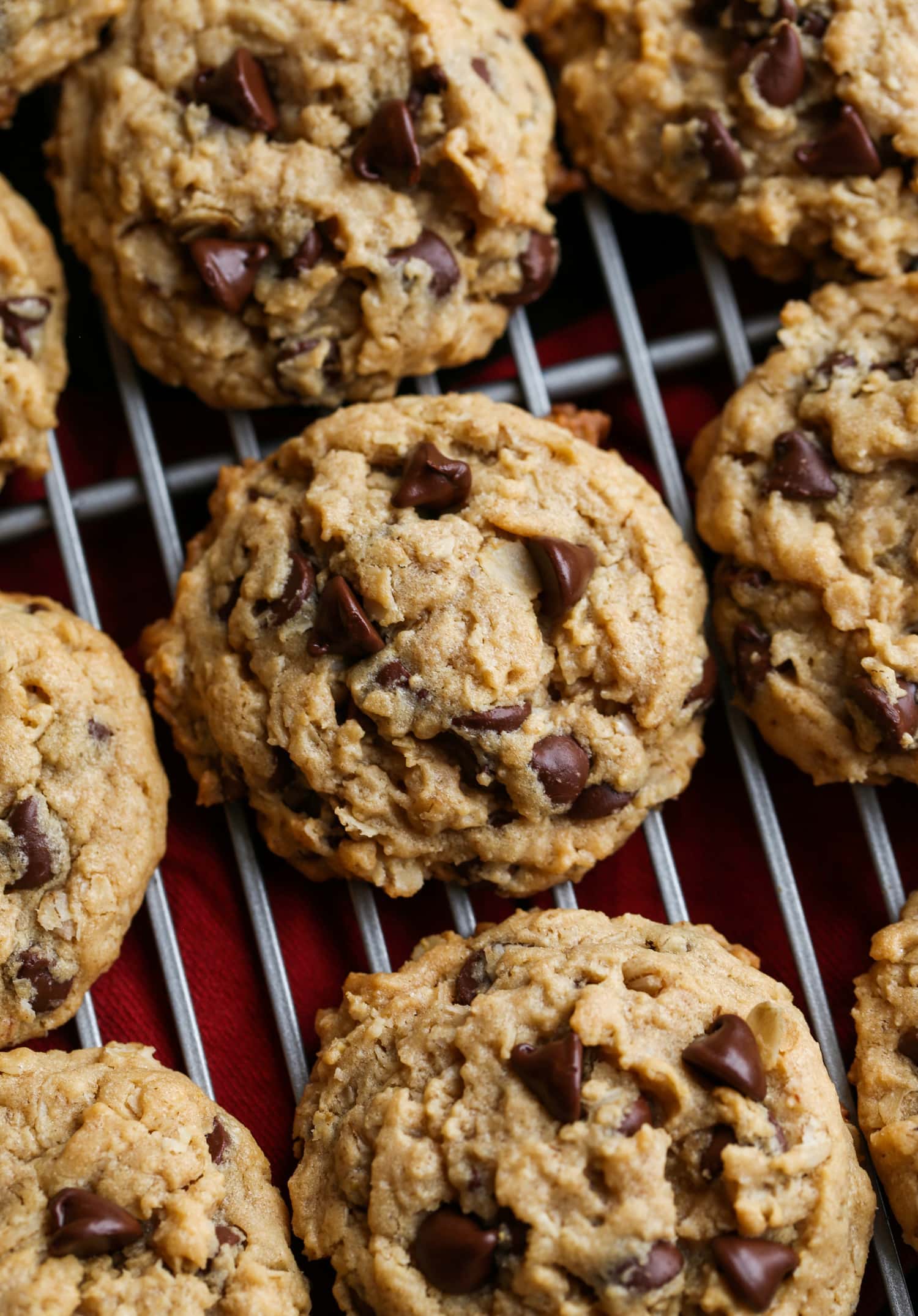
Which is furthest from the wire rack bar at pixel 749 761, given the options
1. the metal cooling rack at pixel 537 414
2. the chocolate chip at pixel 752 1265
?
the chocolate chip at pixel 752 1265

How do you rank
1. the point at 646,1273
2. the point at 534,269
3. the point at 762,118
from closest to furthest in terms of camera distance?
1. the point at 646,1273
2. the point at 762,118
3. the point at 534,269

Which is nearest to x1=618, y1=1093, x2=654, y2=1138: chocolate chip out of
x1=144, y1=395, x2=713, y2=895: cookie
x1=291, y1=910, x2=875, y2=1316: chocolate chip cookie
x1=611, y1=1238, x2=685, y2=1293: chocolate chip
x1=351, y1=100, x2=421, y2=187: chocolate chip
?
x1=291, y1=910, x2=875, y2=1316: chocolate chip cookie

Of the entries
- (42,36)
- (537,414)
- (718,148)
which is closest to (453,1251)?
(537,414)

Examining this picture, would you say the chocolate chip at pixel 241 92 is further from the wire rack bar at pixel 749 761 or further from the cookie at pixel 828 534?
the cookie at pixel 828 534

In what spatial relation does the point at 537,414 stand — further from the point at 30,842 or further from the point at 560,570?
the point at 30,842

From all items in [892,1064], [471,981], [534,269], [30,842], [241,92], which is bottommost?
[892,1064]

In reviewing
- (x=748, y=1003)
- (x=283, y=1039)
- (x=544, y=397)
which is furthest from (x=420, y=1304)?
(x=544, y=397)

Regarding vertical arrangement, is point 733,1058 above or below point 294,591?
below

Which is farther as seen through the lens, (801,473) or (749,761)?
(749,761)
